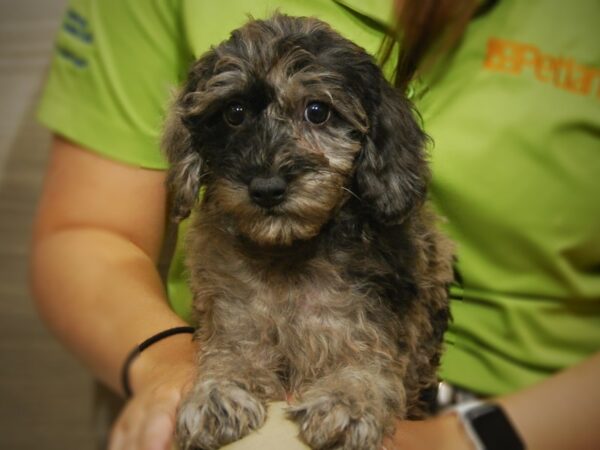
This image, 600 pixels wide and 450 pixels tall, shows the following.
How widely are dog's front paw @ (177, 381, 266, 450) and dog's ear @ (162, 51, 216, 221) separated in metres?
0.21

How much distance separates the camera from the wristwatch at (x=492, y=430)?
0.67 metres

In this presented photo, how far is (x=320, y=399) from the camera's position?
69 centimetres

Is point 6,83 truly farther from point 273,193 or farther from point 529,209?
point 529,209

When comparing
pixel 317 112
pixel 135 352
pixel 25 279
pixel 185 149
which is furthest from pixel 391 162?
pixel 25 279

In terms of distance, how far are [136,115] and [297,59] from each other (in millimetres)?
315

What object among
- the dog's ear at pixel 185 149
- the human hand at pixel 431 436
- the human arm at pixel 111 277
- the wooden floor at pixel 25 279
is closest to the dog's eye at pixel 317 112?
the dog's ear at pixel 185 149

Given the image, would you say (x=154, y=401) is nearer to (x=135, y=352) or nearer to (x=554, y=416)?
(x=135, y=352)

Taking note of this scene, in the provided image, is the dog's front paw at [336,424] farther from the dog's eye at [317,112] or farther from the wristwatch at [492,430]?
the dog's eye at [317,112]

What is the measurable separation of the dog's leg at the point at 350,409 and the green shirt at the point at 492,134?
15 cm

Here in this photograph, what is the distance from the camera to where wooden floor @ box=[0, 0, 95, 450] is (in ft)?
3.36

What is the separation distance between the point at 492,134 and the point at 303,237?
272mm

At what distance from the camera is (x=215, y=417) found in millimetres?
664

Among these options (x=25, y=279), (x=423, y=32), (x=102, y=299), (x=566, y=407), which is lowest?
(x=25, y=279)

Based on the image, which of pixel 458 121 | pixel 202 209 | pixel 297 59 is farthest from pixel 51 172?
pixel 458 121
